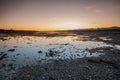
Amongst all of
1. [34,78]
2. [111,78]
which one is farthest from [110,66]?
[34,78]

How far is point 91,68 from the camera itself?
39.2ft

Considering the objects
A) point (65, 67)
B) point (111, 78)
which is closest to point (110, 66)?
point (111, 78)

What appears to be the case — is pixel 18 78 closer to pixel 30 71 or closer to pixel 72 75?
pixel 30 71

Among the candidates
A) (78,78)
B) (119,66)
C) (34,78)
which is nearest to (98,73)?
(78,78)

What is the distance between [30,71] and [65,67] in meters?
3.33

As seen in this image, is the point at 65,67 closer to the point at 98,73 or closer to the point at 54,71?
the point at 54,71

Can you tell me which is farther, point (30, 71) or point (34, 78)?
point (30, 71)

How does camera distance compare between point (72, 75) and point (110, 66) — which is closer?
point (72, 75)

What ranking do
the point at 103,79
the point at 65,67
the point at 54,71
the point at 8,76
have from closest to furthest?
the point at 103,79 < the point at 8,76 < the point at 54,71 < the point at 65,67

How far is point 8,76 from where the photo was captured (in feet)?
34.2

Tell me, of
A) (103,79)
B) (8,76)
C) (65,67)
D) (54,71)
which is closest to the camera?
(103,79)

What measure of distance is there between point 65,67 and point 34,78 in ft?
11.6

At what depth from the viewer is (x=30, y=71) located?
11.5 m

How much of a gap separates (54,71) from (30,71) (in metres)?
2.16
